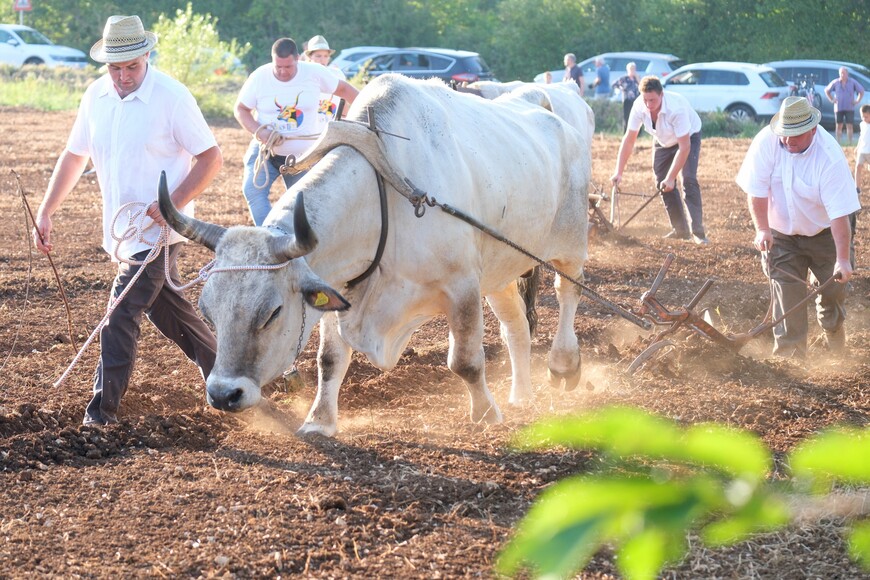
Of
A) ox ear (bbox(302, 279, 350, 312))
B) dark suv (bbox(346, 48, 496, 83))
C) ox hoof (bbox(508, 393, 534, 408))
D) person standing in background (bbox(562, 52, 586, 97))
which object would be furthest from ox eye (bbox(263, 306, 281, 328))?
dark suv (bbox(346, 48, 496, 83))

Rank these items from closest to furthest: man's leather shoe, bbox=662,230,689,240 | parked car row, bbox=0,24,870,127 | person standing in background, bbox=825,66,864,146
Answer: man's leather shoe, bbox=662,230,689,240
person standing in background, bbox=825,66,864,146
parked car row, bbox=0,24,870,127

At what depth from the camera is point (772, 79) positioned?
27.6m

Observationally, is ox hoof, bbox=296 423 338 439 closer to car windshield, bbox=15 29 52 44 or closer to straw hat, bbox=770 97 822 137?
straw hat, bbox=770 97 822 137

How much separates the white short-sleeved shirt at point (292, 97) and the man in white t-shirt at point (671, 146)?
4.19m

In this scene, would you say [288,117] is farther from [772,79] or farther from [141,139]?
[772,79]

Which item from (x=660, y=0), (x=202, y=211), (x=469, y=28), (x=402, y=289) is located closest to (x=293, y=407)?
(x=402, y=289)

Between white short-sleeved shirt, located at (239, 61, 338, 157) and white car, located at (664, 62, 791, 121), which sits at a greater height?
white short-sleeved shirt, located at (239, 61, 338, 157)

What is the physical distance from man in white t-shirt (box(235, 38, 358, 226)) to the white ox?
84.0 inches

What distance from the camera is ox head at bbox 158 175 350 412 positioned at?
4.71 meters

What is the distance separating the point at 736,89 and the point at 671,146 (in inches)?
635

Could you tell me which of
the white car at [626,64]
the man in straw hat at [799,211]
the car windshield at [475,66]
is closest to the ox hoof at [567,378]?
the man in straw hat at [799,211]

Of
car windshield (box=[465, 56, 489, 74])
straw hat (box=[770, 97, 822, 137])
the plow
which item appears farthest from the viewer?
car windshield (box=[465, 56, 489, 74])

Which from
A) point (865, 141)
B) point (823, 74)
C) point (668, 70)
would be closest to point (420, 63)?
point (668, 70)

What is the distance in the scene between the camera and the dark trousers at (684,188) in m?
12.8
